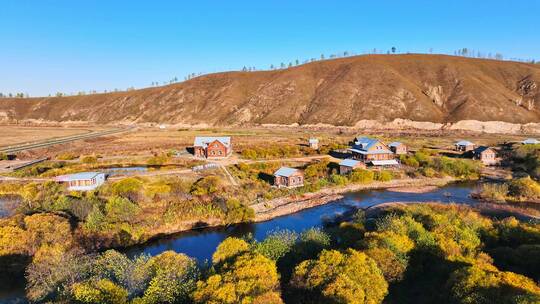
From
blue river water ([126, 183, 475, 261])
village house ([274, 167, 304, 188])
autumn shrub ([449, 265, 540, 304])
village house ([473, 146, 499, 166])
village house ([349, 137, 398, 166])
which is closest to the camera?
autumn shrub ([449, 265, 540, 304])

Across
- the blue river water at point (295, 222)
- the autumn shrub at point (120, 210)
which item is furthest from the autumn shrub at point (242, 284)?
the autumn shrub at point (120, 210)

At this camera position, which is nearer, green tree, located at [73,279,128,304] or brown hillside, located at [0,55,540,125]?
green tree, located at [73,279,128,304]

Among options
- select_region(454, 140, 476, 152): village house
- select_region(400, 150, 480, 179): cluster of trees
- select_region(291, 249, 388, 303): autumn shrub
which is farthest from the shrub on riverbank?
select_region(291, 249, 388, 303): autumn shrub

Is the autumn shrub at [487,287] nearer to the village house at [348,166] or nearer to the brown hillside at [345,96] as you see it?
the village house at [348,166]

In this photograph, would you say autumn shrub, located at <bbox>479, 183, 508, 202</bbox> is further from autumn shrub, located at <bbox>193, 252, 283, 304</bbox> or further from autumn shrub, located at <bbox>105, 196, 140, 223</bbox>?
autumn shrub, located at <bbox>105, 196, 140, 223</bbox>

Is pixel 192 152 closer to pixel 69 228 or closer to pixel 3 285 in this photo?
pixel 69 228

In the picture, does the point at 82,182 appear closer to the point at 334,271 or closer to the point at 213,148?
the point at 213,148

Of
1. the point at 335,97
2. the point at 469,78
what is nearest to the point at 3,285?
the point at 335,97
